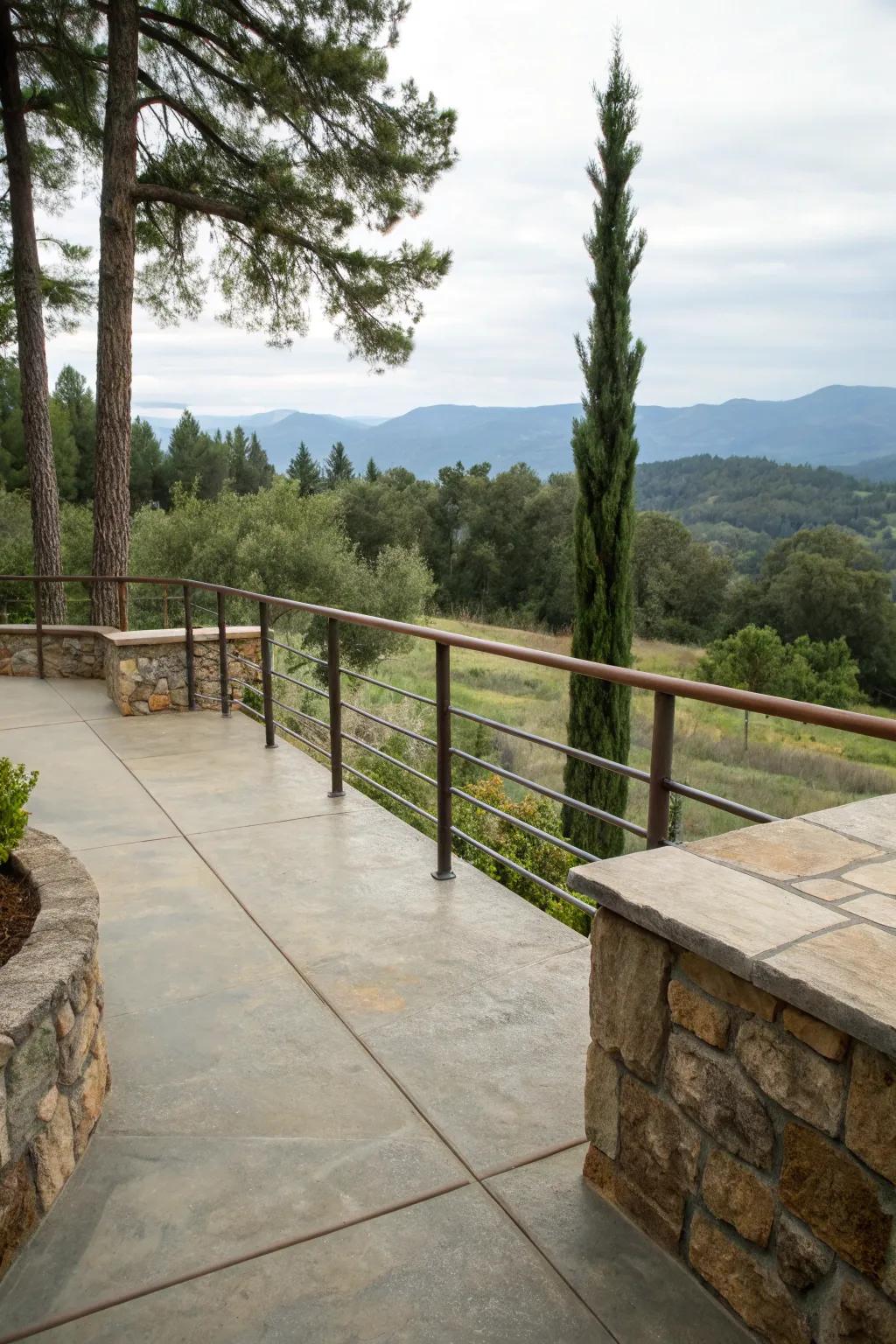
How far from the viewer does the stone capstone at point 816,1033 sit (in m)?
1.09

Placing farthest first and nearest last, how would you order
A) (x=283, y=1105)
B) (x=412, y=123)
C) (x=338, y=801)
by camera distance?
(x=412, y=123), (x=338, y=801), (x=283, y=1105)

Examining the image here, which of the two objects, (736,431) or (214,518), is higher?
(736,431)

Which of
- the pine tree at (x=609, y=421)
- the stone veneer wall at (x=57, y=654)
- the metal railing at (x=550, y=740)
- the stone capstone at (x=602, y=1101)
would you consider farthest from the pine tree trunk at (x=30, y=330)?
the stone capstone at (x=602, y=1101)

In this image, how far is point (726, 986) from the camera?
4.10 feet

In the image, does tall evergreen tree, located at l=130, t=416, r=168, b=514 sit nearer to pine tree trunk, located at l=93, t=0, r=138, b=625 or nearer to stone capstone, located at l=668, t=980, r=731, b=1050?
pine tree trunk, located at l=93, t=0, r=138, b=625

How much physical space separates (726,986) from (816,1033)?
0.51 feet

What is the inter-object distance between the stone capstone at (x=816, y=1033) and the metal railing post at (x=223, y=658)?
4.54m

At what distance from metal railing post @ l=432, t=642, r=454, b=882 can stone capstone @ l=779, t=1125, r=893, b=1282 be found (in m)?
1.82

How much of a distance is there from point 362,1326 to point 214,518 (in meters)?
17.0

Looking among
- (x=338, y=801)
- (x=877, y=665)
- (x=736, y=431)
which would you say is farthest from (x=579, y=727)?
(x=736, y=431)

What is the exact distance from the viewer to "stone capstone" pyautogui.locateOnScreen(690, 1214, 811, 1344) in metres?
1.22

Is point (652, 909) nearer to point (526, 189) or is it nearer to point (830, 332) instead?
point (526, 189)

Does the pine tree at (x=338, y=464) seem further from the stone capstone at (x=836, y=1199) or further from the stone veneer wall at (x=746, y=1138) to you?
the stone capstone at (x=836, y=1199)

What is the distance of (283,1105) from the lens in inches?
72.8
